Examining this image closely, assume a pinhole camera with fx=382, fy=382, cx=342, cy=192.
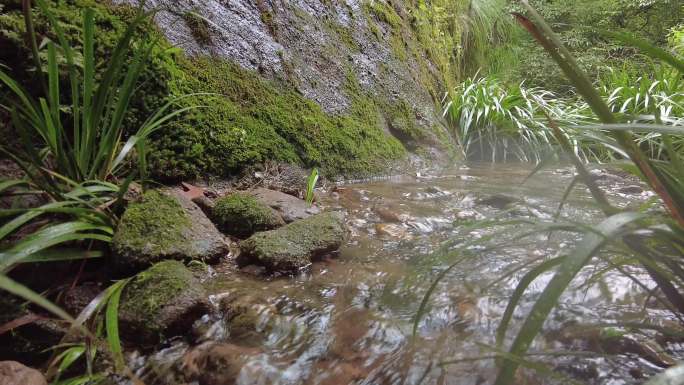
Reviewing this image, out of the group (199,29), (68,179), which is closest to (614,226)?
(68,179)

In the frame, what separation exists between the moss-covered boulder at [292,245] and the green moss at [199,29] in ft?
4.64

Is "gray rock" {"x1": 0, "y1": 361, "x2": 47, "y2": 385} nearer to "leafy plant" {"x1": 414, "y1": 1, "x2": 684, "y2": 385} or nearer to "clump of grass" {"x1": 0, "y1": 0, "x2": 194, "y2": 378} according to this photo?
"clump of grass" {"x1": 0, "y1": 0, "x2": 194, "y2": 378}

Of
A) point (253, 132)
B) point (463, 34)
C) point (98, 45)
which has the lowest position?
point (253, 132)

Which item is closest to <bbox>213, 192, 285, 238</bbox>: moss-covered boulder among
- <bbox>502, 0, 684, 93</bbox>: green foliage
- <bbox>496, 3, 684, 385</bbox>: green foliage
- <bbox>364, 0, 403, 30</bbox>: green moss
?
<bbox>496, 3, 684, 385</bbox>: green foliage

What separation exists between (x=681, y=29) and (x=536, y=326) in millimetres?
7499

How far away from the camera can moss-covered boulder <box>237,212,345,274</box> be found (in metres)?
1.42

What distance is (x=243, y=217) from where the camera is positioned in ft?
5.44

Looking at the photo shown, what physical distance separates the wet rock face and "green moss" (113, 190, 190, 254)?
118cm

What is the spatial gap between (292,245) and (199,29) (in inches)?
62.9

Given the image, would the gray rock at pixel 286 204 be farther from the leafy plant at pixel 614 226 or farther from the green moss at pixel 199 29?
the leafy plant at pixel 614 226

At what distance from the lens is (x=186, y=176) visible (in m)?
1.91

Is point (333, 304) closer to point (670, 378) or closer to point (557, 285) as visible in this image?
point (557, 285)

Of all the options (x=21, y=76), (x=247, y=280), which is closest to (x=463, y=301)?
(x=247, y=280)

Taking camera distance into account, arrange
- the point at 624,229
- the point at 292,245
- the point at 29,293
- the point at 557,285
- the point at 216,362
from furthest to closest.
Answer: the point at 292,245, the point at 216,362, the point at 624,229, the point at 557,285, the point at 29,293
